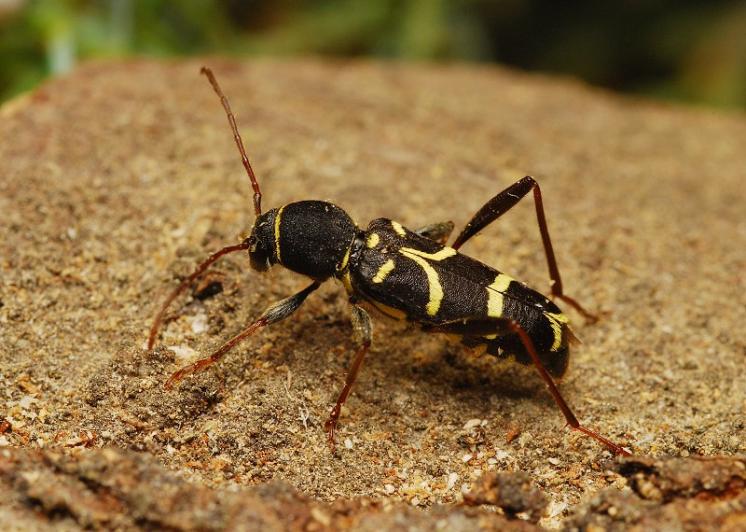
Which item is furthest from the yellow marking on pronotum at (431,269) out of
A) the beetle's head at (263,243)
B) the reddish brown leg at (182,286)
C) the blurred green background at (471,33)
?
the blurred green background at (471,33)

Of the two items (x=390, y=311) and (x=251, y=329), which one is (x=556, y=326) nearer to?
(x=390, y=311)

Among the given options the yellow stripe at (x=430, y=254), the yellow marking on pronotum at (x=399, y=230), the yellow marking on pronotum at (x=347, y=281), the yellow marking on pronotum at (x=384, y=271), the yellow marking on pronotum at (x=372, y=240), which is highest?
the yellow marking on pronotum at (x=399, y=230)

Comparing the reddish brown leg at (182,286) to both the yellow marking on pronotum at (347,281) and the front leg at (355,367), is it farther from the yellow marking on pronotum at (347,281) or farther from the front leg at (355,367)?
the front leg at (355,367)

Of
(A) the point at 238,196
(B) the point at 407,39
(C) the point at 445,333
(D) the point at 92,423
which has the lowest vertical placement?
(D) the point at 92,423

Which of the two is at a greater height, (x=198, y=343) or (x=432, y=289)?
(x=432, y=289)

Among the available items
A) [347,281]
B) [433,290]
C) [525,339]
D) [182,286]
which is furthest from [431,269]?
[182,286]

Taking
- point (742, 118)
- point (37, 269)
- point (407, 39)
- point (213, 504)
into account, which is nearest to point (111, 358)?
point (37, 269)

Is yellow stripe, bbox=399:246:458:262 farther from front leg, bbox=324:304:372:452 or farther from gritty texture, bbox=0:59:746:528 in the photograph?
gritty texture, bbox=0:59:746:528

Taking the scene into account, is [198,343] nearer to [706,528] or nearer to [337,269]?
[337,269]
